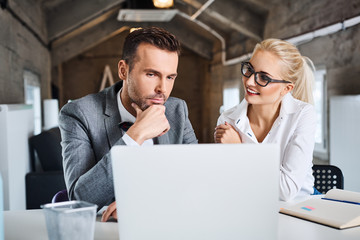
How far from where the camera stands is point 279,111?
199 centimetres

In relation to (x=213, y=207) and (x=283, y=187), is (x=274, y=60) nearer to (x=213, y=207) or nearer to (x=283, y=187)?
(x=283, y=187)

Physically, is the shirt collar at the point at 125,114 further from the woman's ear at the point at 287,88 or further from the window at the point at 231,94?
the window at the point at 231,94

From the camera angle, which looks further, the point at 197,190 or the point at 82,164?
the point at 82,164

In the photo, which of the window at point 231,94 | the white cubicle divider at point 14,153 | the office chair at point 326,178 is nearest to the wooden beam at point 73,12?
the window at point 231,94

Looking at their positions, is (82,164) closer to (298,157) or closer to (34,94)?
(298,157)

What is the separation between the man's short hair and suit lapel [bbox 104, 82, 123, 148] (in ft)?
0.53

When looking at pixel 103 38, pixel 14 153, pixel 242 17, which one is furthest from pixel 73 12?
pixel 14 153

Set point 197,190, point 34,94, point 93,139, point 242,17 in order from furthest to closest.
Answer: point 242,17 < point 34,94 < point 93,139 < point 197,190

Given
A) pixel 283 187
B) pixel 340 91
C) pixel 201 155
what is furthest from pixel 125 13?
pixel 201 155

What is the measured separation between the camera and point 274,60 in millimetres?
1934

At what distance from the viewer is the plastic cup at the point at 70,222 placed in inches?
31.6

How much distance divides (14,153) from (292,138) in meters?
2.12

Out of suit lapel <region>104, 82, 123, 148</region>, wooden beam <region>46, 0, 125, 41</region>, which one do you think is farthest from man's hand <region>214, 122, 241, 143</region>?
wooden beam <region>46, 0, 125, 41</region>

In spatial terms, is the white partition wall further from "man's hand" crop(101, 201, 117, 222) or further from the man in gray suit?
"man's hand" crop(101, 201, 117, 222)
